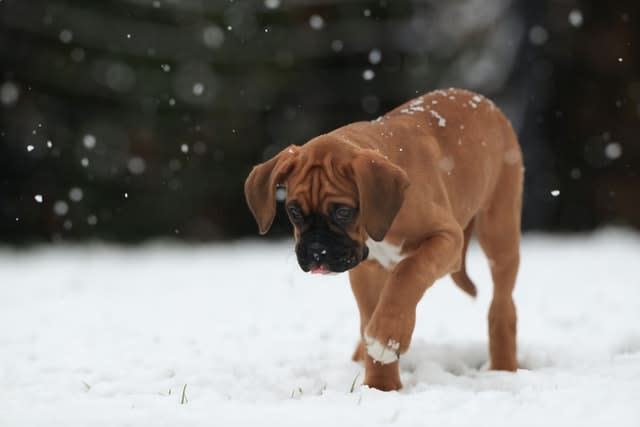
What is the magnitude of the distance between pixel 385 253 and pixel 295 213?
22.2 inches

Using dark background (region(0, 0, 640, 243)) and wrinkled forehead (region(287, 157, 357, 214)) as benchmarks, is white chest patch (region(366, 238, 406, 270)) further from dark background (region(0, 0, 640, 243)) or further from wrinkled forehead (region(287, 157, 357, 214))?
dark background (region(0, 0, 640, 243))

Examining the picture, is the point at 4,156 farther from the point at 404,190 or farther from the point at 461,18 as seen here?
the point at 404,190

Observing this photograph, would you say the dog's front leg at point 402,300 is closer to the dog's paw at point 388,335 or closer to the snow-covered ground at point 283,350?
the dog's paw at point 388,335

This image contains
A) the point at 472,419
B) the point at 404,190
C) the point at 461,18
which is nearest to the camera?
the point at 472,419

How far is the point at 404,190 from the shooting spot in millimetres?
3543

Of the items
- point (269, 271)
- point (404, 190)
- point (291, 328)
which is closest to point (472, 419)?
point (404, 190)

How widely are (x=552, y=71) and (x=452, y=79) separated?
1720 mm

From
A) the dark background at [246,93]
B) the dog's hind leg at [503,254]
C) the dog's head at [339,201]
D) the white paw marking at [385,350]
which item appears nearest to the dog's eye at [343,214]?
the dog's head at [339,201]

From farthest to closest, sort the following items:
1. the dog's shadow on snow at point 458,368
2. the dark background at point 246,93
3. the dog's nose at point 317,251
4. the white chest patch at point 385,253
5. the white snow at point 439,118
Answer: the dark background at point 246,93, the white snow at point 439,118, the dog's shadow on snow at point 458,368, the white chest patch at point 385,253, the dog's nose at point 317,251

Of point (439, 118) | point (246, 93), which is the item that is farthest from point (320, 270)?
point (246, 93)

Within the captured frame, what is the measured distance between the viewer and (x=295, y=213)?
360 centimetres

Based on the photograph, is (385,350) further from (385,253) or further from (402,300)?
(385,253)

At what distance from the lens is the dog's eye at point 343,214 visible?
3516 mm

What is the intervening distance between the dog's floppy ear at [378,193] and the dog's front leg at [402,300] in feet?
0.86
